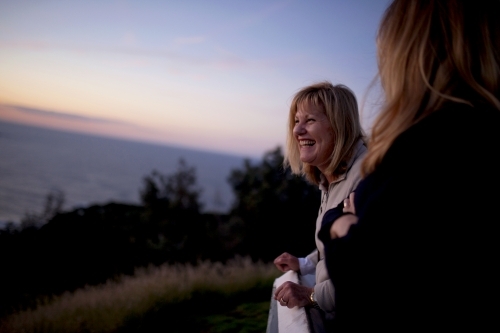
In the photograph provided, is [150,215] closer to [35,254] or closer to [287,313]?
[35,254]

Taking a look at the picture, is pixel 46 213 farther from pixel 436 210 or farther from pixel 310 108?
pixel 436 210

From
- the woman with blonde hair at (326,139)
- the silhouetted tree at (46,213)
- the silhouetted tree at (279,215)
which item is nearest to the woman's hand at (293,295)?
the woman with blonde hair at (326,139)

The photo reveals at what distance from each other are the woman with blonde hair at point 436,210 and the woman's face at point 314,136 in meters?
1.39

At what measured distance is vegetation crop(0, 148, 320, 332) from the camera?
542 centimetres

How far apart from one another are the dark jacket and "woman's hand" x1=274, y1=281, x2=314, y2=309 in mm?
1019

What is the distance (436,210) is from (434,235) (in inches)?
3.0

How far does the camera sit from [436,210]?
1120 mm

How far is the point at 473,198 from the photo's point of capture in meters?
1.11

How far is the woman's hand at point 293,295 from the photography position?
85.5 inches

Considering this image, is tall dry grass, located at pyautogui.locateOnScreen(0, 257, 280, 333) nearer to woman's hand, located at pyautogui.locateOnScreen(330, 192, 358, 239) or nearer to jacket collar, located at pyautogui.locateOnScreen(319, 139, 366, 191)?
jacket collar, located at pyautogui.locateOnScreen(319, 139, 366, 191)

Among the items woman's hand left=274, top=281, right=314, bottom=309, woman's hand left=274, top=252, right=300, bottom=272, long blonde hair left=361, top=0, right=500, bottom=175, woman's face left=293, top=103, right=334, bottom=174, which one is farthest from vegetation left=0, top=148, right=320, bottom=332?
long blonde hair left=361, top=0, right=500, bottom=175

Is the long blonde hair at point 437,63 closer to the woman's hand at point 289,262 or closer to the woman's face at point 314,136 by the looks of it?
the woman's face at point 314,136

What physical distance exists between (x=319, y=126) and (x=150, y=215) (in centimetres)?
926

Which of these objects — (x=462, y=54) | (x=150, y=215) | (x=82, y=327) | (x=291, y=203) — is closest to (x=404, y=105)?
(x=462, y=54)
